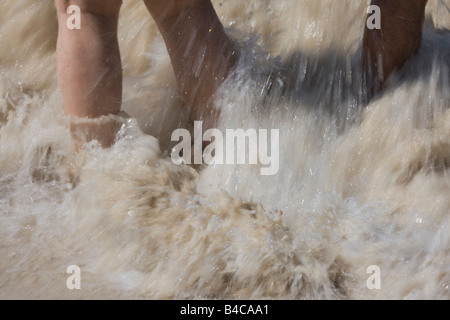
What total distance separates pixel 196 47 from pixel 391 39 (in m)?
0.50

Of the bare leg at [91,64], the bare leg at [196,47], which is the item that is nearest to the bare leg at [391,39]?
the bare leg at [196,47]

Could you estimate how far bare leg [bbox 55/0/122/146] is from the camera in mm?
1583

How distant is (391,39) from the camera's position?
1.66 m

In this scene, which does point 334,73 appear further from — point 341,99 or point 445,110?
point 445,110

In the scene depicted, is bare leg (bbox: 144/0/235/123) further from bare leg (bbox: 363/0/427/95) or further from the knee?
bare leg (bbox: 363/0/427/95)

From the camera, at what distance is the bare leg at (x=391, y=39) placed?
1.62 m

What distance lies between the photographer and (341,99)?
178cm

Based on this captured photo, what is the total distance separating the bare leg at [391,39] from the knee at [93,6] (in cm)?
65

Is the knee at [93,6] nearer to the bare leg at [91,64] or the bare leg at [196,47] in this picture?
the bare leg at [91,64]

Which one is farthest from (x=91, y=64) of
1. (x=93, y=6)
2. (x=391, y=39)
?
(x=391, y=39)

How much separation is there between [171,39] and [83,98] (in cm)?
30

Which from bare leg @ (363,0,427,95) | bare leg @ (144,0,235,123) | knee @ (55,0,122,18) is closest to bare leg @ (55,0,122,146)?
knee @ (55,0,122,18)

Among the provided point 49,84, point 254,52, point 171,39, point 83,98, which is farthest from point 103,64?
point 49,84

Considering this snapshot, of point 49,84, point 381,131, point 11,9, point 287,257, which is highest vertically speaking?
point 11,9
